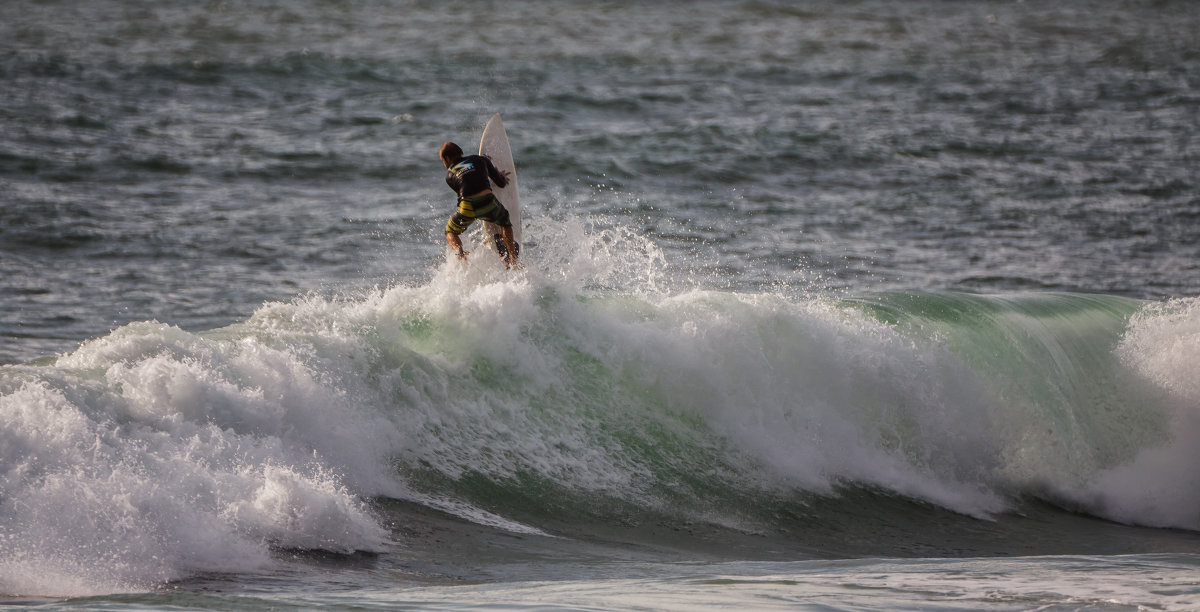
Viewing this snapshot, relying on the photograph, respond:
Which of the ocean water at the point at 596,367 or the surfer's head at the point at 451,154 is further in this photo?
the surfer's head at the point at 451,154

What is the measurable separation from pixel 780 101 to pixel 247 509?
2321cm

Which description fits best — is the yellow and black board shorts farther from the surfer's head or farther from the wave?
the wave

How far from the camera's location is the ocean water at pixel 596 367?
7.25 metres

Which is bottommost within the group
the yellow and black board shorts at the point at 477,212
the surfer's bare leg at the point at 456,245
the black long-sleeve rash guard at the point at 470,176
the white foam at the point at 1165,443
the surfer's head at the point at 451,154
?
the white foam at the point at 1165,443

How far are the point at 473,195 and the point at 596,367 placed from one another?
1753mm

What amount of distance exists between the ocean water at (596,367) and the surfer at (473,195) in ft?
1.12

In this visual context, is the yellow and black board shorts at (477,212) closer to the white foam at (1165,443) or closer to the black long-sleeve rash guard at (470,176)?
the black long-sleeve rash guard at (470,176)

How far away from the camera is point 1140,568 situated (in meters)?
8.04

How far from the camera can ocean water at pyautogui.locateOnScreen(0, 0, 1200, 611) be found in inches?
285

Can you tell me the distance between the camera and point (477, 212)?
35.8ft

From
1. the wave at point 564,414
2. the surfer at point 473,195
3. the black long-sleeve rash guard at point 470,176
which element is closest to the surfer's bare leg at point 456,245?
the surfer at point 473,195

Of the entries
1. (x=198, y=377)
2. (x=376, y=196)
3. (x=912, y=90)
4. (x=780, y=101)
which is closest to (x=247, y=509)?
(x=198, y=377)

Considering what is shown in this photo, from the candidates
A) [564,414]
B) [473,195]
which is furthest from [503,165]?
[564,414]

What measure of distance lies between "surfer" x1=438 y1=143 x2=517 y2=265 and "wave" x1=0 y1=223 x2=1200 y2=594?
0.36m
